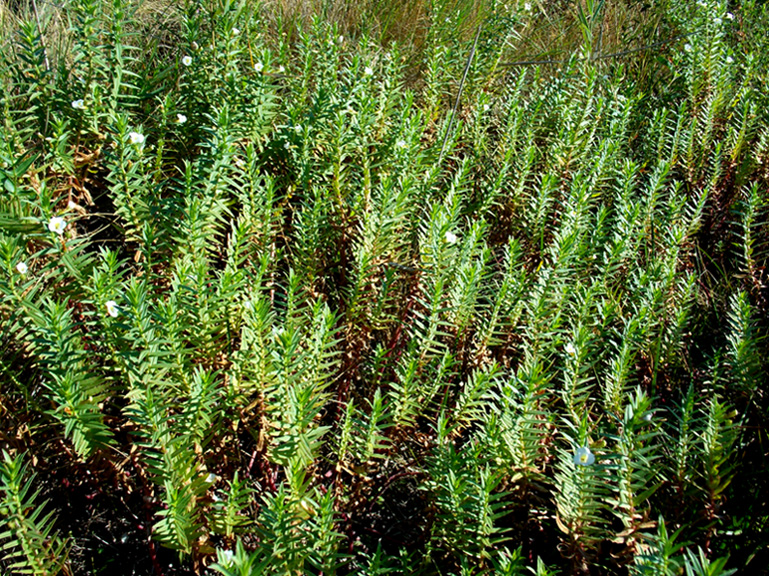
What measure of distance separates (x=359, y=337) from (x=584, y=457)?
3.57 ft

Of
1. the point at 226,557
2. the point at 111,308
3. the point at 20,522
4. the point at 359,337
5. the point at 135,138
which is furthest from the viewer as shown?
the point at 359,337

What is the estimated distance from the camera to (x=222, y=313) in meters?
2.34

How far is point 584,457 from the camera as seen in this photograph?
1.82 metres

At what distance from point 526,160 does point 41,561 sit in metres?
2.46

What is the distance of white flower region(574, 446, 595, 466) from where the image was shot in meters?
1.81

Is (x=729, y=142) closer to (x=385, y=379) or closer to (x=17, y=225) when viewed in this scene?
(x=385, y=379)

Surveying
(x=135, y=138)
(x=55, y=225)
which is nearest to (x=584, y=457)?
(x=55, y=225)

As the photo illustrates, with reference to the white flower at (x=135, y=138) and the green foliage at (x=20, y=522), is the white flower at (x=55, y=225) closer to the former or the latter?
the white flower at (x=135, y=138)

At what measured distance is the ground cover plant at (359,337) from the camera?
1926 millimetres

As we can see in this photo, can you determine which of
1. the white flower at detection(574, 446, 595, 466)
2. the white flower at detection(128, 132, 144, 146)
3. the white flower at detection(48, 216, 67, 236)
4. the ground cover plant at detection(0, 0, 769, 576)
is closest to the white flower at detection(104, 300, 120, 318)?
the ground cover plant at detection(0, 0, 769, 576)

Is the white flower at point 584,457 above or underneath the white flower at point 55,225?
underneath

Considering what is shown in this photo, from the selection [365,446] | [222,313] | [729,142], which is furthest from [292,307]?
[729,142]

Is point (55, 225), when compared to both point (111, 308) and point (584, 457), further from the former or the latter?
point (584, 457)

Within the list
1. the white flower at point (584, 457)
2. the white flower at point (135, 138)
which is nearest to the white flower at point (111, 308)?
the white flower at point (135, 138)
